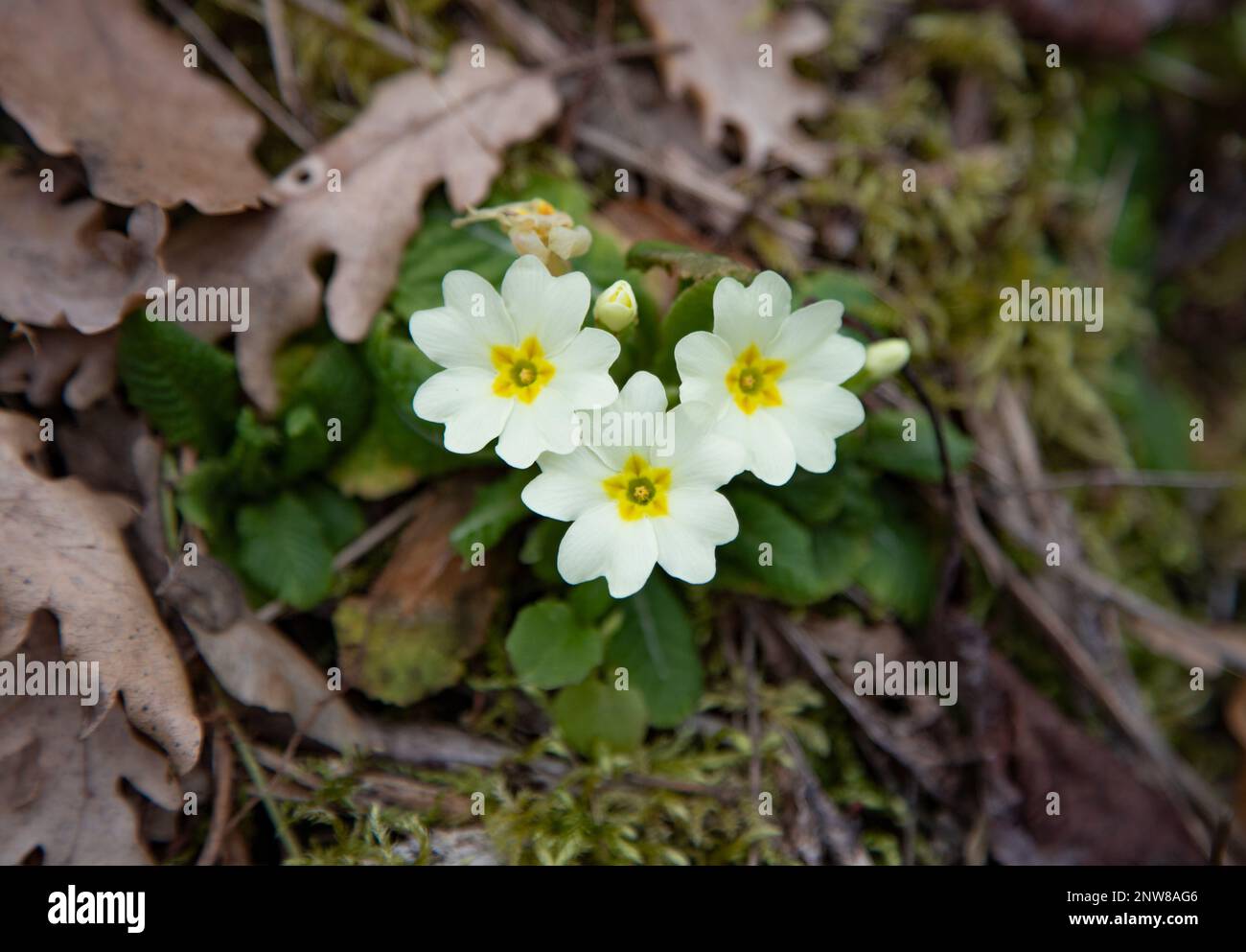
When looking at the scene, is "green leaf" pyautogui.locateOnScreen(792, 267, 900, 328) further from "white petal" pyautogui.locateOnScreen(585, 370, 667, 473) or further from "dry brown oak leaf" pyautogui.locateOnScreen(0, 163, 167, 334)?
"dry brown oak leaf" pyautogui.locateOnScreen(0, 163, 167, 334)

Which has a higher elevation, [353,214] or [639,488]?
[353,214]

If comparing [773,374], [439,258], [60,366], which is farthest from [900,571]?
[60,366]

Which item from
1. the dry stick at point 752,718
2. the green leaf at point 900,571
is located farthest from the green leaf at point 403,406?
the green leaf at point 900,571

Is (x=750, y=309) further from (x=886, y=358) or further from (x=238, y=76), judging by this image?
(x=238, y=76)

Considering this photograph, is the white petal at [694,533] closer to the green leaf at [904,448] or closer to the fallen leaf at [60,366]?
the green leaf at [904,448]

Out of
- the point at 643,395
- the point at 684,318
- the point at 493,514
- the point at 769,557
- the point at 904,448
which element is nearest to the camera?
the point at 643,395

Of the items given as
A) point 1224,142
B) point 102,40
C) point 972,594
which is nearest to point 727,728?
point 972,594
